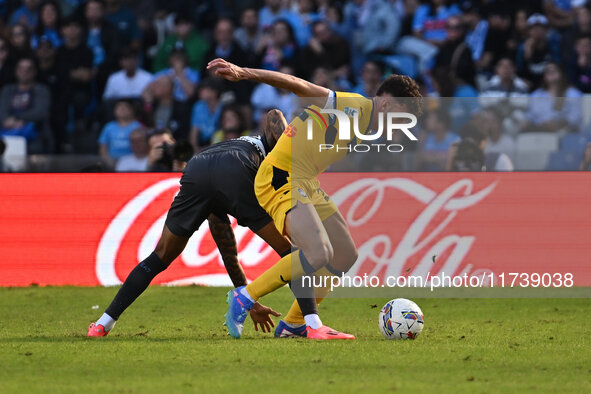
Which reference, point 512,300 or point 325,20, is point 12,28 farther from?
point 512,300

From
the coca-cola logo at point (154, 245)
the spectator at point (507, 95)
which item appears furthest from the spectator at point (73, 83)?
the spectator at point (507, 95)

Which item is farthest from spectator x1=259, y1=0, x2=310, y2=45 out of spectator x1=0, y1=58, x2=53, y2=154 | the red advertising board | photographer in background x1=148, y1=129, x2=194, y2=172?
the red advertising board

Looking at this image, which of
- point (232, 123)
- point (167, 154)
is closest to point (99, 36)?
point (232, 123)

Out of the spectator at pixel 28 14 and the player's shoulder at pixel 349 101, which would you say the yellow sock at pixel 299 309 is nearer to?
the player's shoulder at pixel 349 101

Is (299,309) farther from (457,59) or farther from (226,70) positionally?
(457,59)

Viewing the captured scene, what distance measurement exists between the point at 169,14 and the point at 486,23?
518 centimetres

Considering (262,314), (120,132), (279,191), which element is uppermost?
(279,191)

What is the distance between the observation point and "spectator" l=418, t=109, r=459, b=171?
40.3ft

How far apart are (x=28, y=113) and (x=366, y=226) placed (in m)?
6.62

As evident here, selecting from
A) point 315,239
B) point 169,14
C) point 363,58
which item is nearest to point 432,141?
point 363,58

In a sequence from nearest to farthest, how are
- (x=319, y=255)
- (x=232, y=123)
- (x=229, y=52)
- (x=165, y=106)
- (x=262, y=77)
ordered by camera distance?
(x=262, y=77), (x=319, y=255), (x=232, y=123), (x=165, y=106), (x=229, y=52)

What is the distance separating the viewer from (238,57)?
15875mm

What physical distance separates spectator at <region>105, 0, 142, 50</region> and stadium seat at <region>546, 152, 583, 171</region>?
283 inches

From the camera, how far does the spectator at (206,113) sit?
15.1 meters
